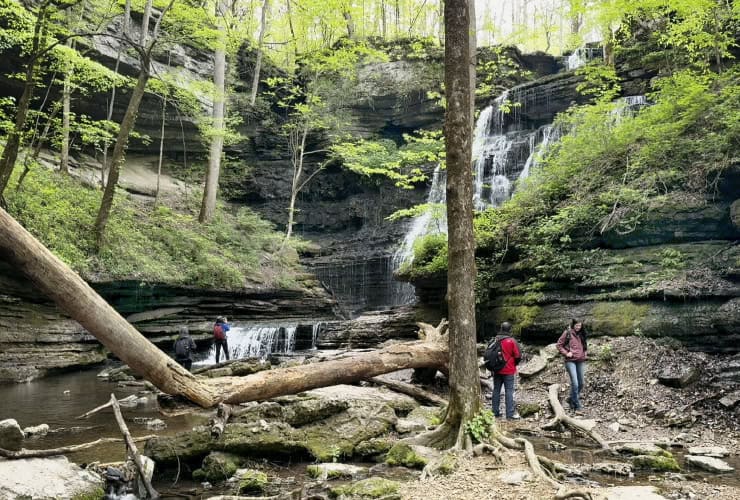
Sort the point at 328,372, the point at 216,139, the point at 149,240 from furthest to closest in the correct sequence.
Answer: the point at 216,139
the point at 149,240
the point at 328,372

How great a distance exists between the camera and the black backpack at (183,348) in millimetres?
13289

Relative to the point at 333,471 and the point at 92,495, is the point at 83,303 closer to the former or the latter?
the point at 92,495

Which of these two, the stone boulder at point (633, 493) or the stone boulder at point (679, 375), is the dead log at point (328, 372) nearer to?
the stone boulder at point (679, 375)

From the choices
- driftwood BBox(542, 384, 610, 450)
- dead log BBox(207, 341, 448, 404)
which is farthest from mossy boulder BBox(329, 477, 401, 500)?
driftwood BBox(542, 384, 610, 450)

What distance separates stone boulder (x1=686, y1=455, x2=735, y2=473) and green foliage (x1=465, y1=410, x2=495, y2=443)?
265cm

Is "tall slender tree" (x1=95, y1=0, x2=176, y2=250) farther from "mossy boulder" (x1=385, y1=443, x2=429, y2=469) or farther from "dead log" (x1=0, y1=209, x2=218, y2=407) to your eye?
"mossy boulder" (x1=385, y1=443, x2=429, y2=469)

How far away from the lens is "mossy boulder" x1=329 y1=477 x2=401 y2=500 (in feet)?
17.7

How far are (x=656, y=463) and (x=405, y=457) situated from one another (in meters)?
3.22

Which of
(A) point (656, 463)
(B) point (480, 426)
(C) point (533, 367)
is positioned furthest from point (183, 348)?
(A) point (656, 463)

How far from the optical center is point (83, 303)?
5.68 meters

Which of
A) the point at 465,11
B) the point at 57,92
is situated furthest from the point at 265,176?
the point at 465,11

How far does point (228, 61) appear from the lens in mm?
31812

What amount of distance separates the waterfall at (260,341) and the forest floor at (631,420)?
10782 mm

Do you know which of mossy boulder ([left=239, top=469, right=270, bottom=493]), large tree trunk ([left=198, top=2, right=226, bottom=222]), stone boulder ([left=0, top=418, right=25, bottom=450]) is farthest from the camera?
large tree trunk ([left=198, top=2, right=226, bottom=222])
